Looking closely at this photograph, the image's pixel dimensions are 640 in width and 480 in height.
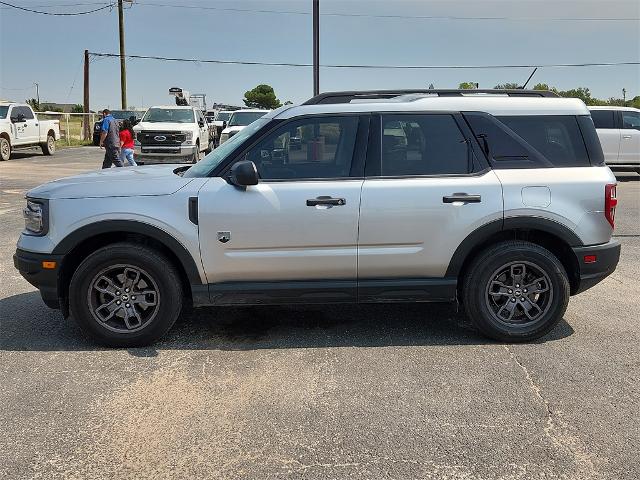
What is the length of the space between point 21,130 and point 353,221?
21342 millimetres

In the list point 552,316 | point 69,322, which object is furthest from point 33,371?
point 552,316

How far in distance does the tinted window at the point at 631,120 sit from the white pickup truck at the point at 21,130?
20013mm

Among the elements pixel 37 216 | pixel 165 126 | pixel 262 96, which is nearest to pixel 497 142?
pixel 37 216

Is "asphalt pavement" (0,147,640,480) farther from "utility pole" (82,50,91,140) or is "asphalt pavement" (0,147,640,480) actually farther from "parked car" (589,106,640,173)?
"utility pole" (82,50,91,140)

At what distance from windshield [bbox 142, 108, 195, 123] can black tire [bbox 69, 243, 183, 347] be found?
16059 mm

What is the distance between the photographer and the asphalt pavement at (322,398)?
302cm

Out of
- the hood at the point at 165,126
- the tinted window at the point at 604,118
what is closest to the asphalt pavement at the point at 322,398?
the tinted window at the point at 604,118

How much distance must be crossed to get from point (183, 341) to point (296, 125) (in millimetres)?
1879

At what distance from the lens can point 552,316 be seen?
4.63 meters

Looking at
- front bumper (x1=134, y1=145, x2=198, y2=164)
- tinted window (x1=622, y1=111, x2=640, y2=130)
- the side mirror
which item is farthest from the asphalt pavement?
front bumper (x1=134, y1=145, x2=198, y2=164)

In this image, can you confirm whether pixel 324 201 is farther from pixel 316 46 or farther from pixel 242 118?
pixel 242 118

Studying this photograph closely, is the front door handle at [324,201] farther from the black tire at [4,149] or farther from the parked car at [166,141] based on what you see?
the black tire at [4,149]

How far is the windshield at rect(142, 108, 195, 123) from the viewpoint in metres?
19.7

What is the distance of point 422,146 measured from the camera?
4.60m
